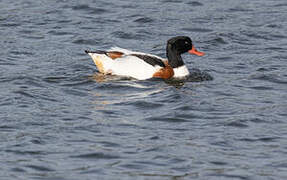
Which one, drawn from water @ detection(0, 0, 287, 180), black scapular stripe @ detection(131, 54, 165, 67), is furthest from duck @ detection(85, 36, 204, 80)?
water @ detection(0, 0, 287, 180)

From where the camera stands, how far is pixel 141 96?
14.1 meters

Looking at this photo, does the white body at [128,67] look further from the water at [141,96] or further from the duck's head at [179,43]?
the duck's head at [179,43]

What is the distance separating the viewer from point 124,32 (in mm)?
20109

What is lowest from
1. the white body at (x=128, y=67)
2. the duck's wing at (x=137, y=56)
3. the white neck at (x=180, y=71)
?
the white neck at (x=180, y=71)

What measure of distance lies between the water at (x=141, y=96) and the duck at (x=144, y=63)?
32 cm

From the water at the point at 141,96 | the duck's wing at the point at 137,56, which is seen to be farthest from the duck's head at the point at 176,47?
the water at the point at 141,96

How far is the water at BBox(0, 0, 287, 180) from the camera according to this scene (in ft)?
33.4

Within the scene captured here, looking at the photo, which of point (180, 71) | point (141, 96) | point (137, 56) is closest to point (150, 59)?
point (137, 56)

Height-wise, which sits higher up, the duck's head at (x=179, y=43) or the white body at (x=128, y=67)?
the duck's head at (x=179, y=43)

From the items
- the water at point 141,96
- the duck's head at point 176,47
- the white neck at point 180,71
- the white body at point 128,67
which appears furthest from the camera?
the duck's head at point 176,47

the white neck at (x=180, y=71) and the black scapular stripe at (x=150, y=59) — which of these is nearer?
the black scapular stripe at (x=150, y=59)

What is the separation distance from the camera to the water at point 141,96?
10.2 metres

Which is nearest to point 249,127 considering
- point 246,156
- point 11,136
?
point 246,156

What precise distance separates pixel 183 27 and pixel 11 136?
1017 cm
